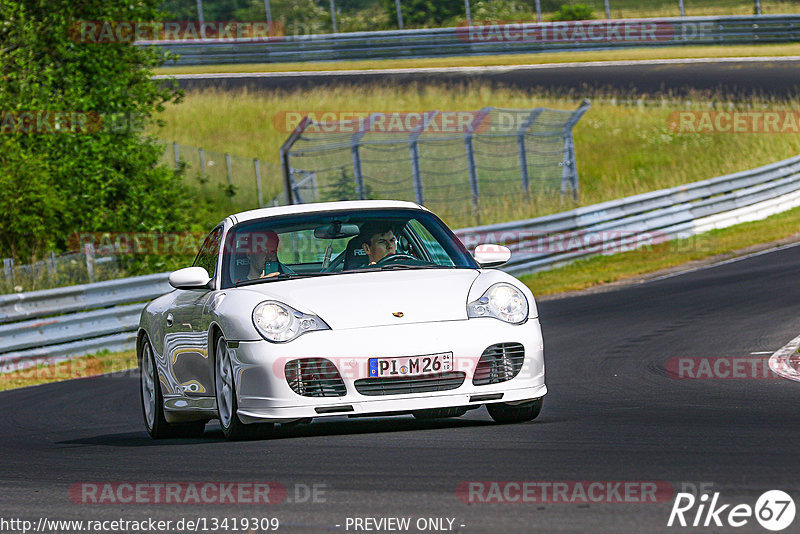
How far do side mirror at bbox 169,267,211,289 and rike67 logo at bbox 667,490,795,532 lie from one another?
13.1ft

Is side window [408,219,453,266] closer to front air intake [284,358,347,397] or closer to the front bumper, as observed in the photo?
the front bumper

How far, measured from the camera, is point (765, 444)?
6375 millimetres

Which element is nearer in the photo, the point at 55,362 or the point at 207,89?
the point at 55,362

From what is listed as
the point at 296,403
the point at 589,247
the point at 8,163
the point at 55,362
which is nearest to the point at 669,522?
the point at 296,403

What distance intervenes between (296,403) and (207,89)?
3384cm

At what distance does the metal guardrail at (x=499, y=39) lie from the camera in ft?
133

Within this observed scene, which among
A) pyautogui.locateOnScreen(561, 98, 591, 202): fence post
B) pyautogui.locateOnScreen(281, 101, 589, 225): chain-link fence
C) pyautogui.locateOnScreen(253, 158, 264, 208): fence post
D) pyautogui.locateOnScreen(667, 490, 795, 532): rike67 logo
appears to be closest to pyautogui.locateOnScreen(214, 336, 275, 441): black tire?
pyautogui.locateOnScreen(667, 490, 795, 532): rike67 logo

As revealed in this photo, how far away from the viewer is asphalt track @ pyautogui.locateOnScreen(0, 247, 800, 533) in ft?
17.3

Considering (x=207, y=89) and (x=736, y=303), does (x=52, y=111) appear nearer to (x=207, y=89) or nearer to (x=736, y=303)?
(x=736, y=303)

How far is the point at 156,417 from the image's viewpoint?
30.7ft
